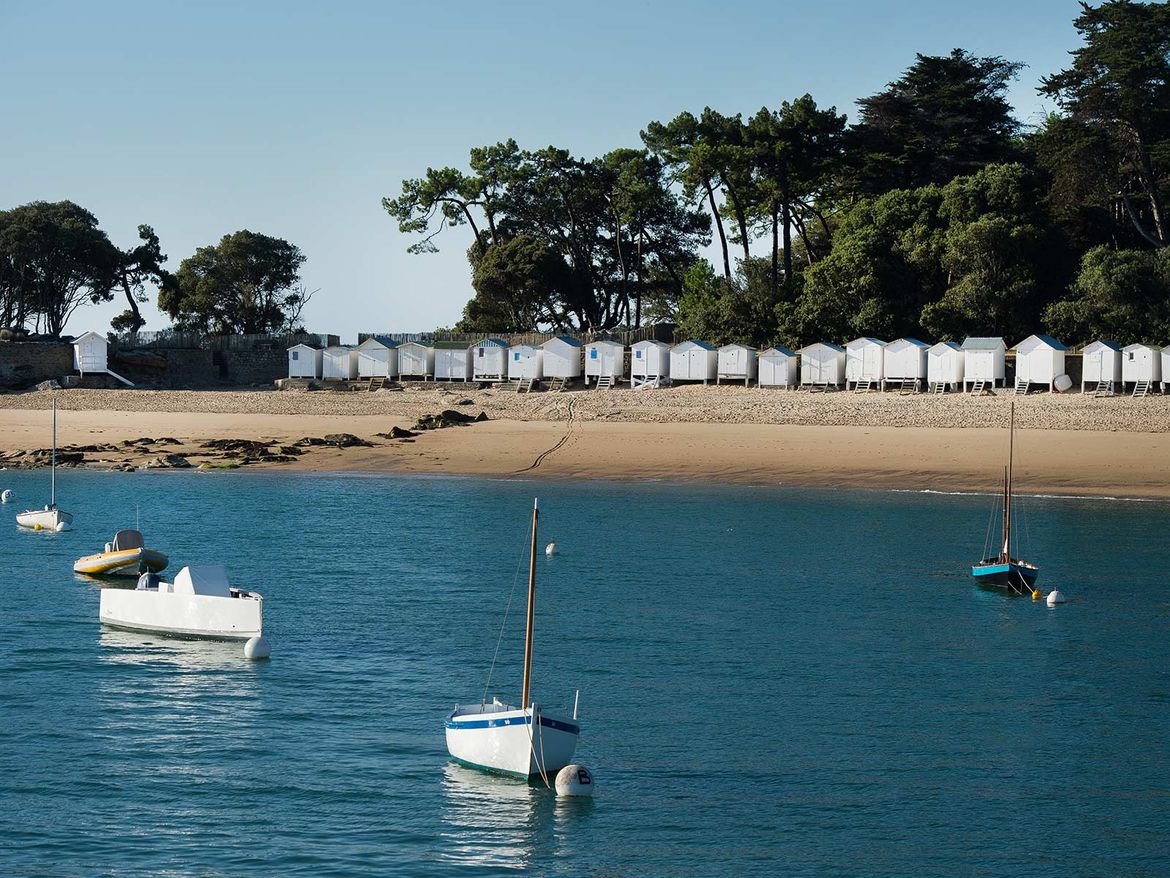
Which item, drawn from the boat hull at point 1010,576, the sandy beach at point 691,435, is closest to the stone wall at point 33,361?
the sandy beach at point 691,435

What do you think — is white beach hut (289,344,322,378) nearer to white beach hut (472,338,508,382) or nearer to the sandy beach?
the sandy beach

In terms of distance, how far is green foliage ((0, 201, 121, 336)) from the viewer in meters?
95.4

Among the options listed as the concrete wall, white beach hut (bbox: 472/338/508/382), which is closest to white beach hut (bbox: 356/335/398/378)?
white beach hut (bbox: 472/338/508/382)

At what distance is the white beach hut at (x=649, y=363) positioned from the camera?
74.6 metres

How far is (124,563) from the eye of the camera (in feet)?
108

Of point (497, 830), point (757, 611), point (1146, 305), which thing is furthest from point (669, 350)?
point (497, 830)

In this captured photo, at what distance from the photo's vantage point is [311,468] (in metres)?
54.8

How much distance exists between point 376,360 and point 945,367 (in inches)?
1393

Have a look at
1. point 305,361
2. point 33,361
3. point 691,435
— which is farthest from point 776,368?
point 33,361

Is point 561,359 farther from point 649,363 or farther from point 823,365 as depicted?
point 823,365

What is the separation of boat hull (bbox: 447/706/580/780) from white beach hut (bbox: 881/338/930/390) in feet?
178

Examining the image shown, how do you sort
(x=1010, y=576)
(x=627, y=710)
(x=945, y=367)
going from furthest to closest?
(x=945, y=367)
(x=1010, y=576)
(x=627, y=710)

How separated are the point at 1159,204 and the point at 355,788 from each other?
72608 millimetres

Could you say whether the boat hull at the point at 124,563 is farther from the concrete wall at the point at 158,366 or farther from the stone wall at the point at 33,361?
the stone wall at the point at 33,361
